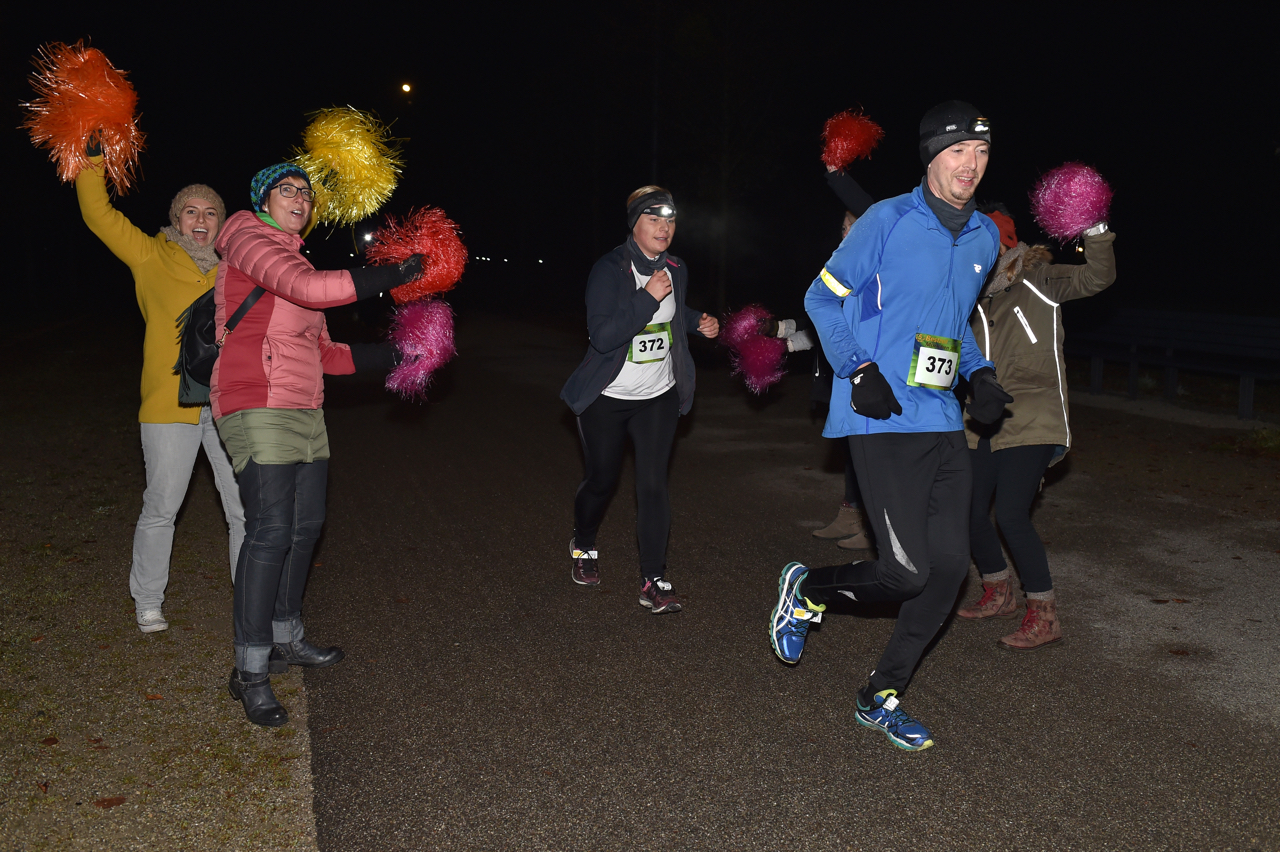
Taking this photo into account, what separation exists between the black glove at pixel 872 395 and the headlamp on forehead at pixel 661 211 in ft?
6.16

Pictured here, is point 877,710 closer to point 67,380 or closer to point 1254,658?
point 1254,658

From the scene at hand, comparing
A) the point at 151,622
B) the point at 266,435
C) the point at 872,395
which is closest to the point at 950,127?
the point at 872,395

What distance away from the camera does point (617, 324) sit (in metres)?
4.99

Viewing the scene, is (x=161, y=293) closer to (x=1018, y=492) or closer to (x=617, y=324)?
(x=617, y=324)

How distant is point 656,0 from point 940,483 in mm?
23325

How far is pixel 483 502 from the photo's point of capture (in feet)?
26.5

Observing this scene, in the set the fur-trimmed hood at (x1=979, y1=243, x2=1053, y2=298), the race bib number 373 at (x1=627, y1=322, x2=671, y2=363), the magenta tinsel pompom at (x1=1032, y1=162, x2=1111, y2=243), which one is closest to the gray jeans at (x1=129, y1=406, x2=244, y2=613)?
the race bib number 373 at (x1=627, y1=322, x2=671, y2=363)

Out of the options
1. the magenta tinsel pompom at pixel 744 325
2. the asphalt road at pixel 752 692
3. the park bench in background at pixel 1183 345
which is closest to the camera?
the asphalt road at pixel 752 692

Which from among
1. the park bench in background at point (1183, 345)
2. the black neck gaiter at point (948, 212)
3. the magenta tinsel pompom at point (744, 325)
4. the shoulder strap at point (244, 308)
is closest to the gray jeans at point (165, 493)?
the shoulder strap at point (244, 308)

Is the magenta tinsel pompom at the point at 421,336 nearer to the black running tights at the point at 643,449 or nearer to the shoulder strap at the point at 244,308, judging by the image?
the shoulder strap at the point at 244,308

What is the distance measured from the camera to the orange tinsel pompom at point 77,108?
14.7ft

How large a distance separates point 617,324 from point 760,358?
1.59m

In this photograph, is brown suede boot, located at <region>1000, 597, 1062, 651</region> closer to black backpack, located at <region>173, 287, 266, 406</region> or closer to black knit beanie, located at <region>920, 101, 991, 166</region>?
black knit beanie, located at <region>920, 101, 991, 166</region>

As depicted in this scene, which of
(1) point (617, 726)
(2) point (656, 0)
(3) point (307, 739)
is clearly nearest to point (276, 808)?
(3) point (307, 739)
